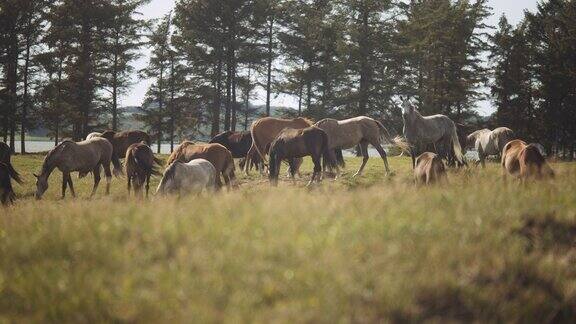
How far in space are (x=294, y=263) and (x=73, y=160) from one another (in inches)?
546

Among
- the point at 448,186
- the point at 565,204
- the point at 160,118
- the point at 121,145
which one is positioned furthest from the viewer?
the point at 160,118

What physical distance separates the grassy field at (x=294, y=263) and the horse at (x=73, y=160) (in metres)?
9.57

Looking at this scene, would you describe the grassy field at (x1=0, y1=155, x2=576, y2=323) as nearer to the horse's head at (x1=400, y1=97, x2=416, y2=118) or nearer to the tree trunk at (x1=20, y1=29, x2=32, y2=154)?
the horse's head at (x1=400, y1=97, x2=416, y2=118)

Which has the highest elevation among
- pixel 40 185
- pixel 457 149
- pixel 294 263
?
pixel 457 149

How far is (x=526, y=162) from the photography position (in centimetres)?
970

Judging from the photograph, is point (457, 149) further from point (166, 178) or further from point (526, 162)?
point (166, 178)

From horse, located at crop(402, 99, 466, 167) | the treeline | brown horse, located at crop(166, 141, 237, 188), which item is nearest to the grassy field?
brown horse, located at crop(166, 141, 237, 188)

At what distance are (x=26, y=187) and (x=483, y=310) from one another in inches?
721

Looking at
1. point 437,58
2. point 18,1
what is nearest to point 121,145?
point 18,1

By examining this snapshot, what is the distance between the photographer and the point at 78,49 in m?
41.4

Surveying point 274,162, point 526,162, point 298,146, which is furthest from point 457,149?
point 526,162

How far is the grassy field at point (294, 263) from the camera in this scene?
4.05 meters

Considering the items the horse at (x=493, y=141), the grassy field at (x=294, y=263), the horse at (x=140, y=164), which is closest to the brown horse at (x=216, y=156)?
the horse at (x=140, y=164)

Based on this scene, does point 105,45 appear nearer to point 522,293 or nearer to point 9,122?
point 9,122
